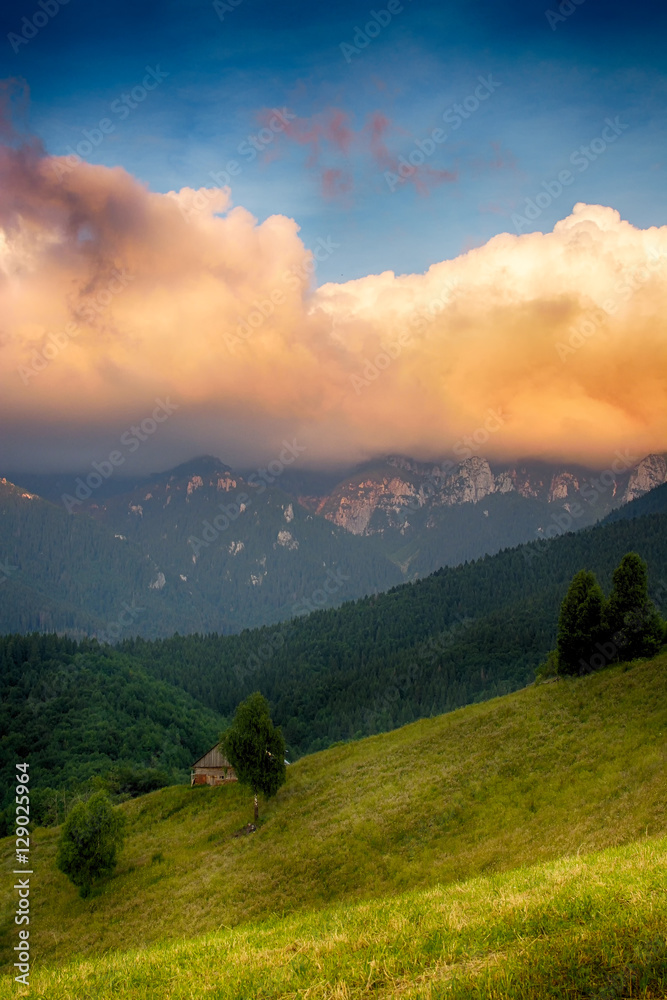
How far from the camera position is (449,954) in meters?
8.45

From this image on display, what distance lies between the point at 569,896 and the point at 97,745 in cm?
13779

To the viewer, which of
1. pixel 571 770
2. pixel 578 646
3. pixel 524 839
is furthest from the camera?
pixel 578 646

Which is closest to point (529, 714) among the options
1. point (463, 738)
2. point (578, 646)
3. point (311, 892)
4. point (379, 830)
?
point (463, 738)

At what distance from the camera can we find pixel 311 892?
109 feet

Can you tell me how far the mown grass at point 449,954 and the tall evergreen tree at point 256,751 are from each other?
4271 centimetres

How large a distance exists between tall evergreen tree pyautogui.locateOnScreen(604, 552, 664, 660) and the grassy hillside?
2.79 meters

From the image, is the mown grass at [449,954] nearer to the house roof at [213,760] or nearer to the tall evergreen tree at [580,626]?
the tall evergreen tree at [580,626]

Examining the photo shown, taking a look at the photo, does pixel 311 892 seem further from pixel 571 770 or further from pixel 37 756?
pixel 37 756

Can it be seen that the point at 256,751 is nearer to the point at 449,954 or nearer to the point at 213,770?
the point at 213,770

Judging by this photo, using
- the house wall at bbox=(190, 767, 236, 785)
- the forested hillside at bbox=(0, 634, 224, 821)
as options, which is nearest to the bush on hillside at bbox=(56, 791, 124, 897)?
the house wall at bbox=(190, 767, 236, 785)

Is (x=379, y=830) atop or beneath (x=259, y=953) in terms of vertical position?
beneath

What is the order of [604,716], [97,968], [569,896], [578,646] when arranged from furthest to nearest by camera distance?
[578,646], [604,716], [97,968], [569,896]

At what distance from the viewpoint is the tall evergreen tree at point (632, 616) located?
57.0m

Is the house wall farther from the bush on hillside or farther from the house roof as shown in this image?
the bush on hillside
